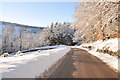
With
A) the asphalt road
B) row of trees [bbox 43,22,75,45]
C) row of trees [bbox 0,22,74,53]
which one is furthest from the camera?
row of trees [bbox 43,22,75,45]

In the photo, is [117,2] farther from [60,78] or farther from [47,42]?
[47,42]

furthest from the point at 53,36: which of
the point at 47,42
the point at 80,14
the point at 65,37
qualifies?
the point at 80,14

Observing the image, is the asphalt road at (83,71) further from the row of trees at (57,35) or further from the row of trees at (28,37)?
the row of trees at (57,35)

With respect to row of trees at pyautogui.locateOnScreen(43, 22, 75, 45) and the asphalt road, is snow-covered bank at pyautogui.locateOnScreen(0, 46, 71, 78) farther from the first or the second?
row of trees at pyautogui.locateOnScreen(43, 22, 75, 45)

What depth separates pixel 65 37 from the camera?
183ft

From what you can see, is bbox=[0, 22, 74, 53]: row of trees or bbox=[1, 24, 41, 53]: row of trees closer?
bbox=[1, 24, 41, 53]: row of trees

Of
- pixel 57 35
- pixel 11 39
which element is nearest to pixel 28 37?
pixel 11 39

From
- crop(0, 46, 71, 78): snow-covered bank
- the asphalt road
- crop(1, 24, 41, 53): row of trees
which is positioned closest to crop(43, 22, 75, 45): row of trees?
crop(1, 24, 41, 53): row of trees

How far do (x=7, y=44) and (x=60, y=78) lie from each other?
42.6 meters

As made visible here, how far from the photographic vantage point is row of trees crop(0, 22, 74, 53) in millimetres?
38156

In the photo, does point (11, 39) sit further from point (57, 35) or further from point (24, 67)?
point (24, 67)

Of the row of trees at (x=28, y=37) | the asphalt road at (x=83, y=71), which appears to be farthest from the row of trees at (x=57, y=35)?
the asphalt road at (x=83, y=71)

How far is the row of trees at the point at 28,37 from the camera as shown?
125 feet

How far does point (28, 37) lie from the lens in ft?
140
